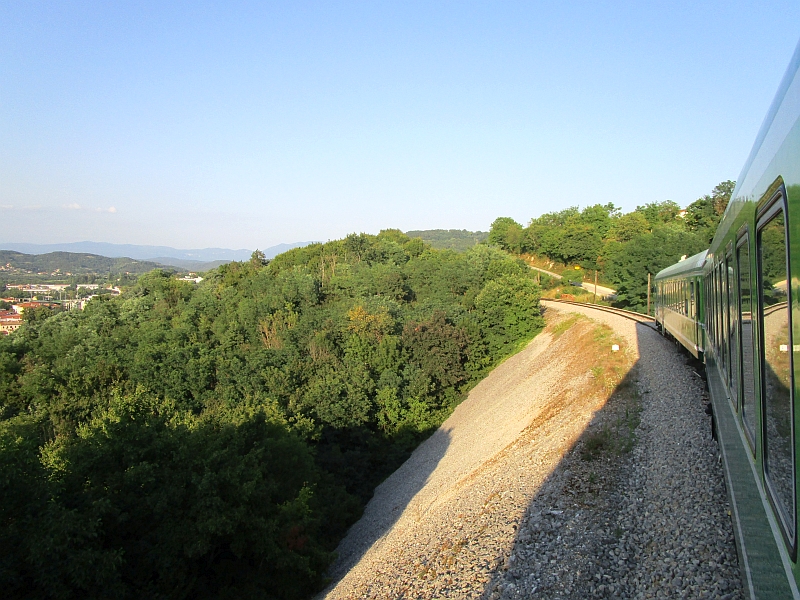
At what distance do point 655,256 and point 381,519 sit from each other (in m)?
34.6

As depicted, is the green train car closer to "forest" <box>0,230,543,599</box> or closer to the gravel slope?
the gravel slope

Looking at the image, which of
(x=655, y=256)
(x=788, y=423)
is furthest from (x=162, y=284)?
(x=788, y=423)

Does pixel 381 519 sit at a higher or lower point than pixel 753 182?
lower

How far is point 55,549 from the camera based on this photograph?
36.7 feet

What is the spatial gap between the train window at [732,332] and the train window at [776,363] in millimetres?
1935

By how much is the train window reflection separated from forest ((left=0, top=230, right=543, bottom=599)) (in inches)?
477

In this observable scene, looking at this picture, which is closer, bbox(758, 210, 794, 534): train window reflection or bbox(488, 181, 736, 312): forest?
bbox(758, 210, 794, 534): train window reflection

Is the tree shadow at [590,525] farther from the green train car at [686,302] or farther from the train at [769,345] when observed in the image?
the train at [769,345]

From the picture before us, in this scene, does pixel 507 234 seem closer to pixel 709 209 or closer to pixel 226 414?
pixel 709 209

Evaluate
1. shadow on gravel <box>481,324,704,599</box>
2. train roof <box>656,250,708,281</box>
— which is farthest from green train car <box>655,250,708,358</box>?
shadow on gravel <box>481,324,704,599</box>

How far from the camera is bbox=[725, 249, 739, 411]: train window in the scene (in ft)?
18.7

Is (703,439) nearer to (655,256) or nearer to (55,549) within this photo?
(55,549)

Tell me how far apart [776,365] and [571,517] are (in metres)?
7.84

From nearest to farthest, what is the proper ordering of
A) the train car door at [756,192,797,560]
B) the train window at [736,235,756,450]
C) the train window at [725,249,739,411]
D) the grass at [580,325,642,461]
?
the train car door at [756,192,797,560] < the train window at [736,235,756,450] < the train window at [725,249,739,411] < the grass at [580,325,642,461]
